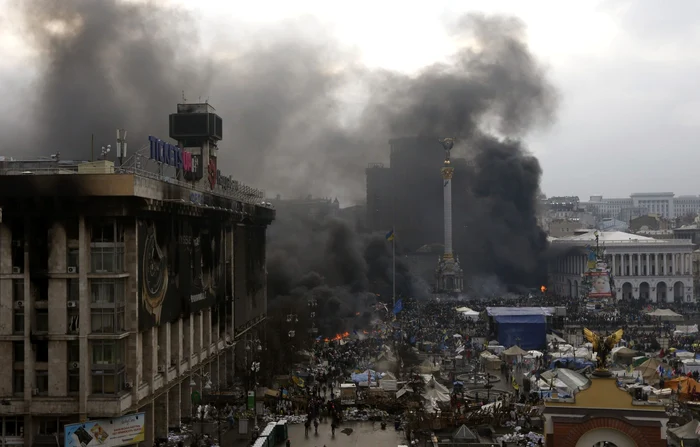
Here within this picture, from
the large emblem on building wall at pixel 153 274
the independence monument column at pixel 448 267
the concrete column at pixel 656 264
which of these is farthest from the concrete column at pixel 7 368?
the concrete column at pixel 656 264

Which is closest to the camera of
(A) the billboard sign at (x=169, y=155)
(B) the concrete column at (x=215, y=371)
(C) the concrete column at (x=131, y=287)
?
(C) the concrete column at (x=131, y=287)

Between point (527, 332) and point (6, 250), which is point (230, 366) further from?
point (6, 250)

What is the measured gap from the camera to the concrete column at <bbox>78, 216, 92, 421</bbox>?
33531mm

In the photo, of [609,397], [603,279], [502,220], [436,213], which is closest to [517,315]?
[603,279]

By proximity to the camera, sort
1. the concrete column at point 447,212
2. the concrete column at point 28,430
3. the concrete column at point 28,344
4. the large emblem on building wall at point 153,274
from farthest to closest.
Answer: the concrete column at point 447,212
the large emblem on building wall at point 153,274
the concrete column at point 28,430
the concrete column at point 28,344

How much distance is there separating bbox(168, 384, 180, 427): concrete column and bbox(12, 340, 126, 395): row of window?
8796 millimetres

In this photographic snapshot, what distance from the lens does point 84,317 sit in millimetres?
33938

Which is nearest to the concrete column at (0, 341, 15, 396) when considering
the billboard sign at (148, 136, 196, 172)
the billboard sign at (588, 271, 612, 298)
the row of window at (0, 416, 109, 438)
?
the row of window at (0, 416, 109, 438)

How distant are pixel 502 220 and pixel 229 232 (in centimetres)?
8966

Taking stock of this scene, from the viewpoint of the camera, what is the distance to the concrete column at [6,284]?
112 feet

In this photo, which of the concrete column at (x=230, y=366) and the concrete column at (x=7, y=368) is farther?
the concrete column at (x=230, y=366)

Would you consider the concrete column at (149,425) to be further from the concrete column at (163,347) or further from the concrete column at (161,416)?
the concrete column at (163,347)

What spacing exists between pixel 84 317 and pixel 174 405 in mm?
11031

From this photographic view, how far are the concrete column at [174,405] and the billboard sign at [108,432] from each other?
8.04 m
